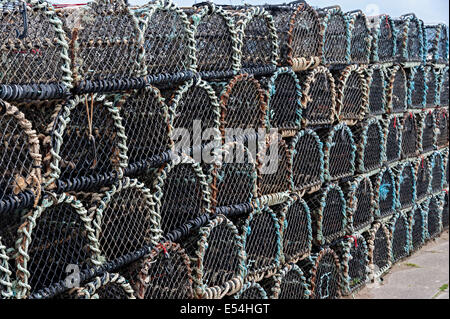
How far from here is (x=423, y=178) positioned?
21.3ft

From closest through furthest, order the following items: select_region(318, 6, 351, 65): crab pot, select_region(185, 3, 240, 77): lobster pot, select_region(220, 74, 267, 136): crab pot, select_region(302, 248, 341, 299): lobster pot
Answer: select_region(185, 3, 240, 77): lobster pot, select_region(220, 74, 267, 136): crab pot, select_region(302, 248, 341, 299): lobster pot, select_region(318, 6, 351, 65): crab pot

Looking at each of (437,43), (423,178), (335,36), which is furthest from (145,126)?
(437,43)

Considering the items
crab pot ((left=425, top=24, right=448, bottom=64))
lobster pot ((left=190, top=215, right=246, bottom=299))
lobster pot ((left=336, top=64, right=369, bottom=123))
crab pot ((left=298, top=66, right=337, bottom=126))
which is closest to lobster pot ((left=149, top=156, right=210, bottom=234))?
lobster pot ((left=190, top=215, right=246, bottom=299))

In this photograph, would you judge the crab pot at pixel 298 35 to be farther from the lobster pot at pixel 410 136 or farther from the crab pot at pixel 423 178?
the crab pot at pixel 423 178

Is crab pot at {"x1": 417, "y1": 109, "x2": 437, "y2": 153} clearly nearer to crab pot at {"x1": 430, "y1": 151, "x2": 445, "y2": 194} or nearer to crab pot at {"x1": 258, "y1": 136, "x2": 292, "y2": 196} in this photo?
crab pot at {"x1": 430, "y1": 151, "x2": 445, "y2": 194}

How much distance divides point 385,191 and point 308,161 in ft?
4.54

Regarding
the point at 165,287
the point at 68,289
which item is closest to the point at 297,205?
the point at 165,287

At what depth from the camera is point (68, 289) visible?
280 centimetres

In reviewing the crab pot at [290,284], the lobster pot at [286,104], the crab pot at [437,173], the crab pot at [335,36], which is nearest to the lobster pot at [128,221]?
the crab pot at [290,284]

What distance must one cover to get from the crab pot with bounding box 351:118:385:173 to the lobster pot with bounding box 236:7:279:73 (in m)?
1.42

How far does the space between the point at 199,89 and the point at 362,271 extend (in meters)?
2.64

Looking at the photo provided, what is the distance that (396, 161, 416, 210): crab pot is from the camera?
587 centimetres

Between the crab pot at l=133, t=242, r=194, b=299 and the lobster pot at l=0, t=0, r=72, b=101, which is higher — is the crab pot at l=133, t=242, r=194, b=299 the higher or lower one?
the lower one

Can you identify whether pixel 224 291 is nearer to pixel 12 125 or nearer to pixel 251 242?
pixel 251 242
